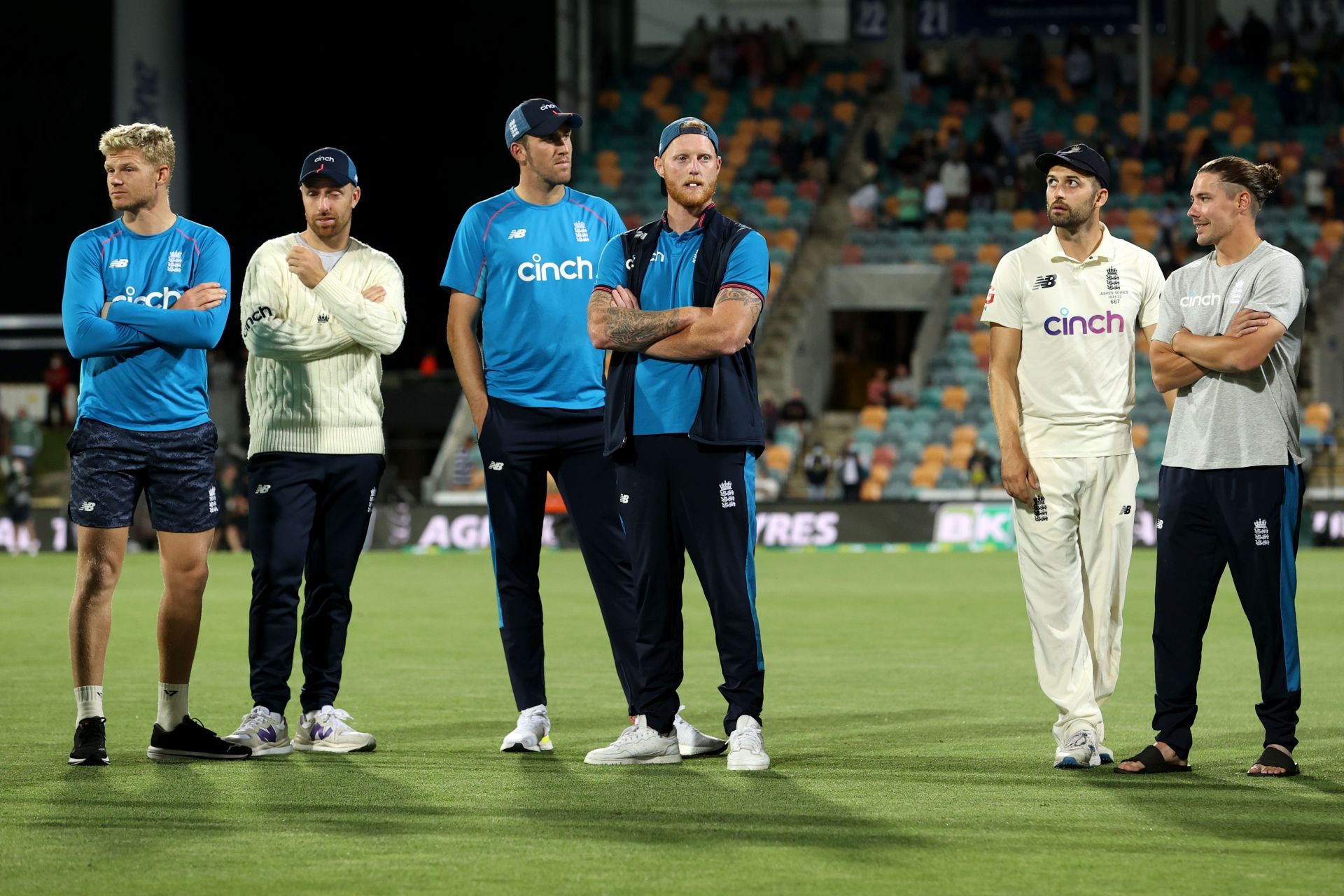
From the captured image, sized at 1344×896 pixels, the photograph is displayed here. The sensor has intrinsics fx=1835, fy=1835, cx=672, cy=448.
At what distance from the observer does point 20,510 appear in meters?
25.0

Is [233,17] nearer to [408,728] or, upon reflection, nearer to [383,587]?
[383,587]

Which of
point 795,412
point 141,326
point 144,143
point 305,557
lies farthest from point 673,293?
point 795,412

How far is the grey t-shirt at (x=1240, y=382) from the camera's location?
6.39 meters

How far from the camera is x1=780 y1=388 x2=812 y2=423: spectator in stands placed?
27.7 m

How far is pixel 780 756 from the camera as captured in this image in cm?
683

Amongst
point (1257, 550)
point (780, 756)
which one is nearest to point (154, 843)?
point (780, 756)

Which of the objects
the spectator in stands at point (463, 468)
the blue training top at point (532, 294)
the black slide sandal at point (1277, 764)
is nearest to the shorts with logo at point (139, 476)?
the blue training top at point (532, 294)

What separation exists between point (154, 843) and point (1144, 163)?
28.3 metres

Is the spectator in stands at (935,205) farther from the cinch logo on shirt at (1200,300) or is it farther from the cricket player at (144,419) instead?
the cricket player at (144,419)

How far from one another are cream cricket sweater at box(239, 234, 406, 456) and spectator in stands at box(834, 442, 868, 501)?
1885 centimetres

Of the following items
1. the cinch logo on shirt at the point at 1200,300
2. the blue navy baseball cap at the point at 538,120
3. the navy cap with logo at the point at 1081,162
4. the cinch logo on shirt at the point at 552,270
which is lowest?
the cinch logo on shirt at the point at 1200,300

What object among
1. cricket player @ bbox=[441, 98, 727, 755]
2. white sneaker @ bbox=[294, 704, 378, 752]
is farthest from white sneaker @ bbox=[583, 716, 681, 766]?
white sneaker @ bbox=[294, 704, 378, 752]

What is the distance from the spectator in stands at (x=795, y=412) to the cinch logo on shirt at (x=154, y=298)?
2109 centimetres

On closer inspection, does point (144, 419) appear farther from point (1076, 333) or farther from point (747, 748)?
point (1076, 333)
